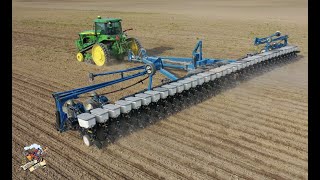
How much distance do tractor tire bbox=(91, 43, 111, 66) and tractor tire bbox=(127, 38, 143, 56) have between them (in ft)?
5.10

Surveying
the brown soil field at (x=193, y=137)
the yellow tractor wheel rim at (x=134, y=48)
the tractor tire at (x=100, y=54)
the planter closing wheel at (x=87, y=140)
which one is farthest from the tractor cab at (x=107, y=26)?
the planter closing wheel at (x=87, y=140)

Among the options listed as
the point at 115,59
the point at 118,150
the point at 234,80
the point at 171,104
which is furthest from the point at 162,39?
the point at 118,150

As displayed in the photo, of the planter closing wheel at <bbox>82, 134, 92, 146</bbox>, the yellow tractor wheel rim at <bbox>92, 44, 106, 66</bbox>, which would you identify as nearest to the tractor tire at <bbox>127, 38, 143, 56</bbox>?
the yellow tractor wheel rim at <bbox>92, 44, 106, 66</bbox>

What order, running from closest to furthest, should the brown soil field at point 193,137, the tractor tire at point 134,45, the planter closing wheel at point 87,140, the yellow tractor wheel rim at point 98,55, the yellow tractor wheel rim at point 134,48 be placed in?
the brown soil field at point 193,137 → the planter closing wheel at point 87,140 → the yellow tractor wheel rim at point 98,55 → the tractor tire at point 134,45 → the yellow tractor wheel rim at point 134,48

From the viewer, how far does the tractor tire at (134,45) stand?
16094mm

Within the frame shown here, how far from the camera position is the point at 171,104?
984 centimetres

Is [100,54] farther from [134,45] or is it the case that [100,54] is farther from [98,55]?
[134,45]

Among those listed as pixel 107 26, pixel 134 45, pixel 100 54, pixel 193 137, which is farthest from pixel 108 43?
pixel 193 137

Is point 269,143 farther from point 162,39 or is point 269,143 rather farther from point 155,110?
point 162,39

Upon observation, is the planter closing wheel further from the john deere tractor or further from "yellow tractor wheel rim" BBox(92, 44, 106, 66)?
"yellow tractor wheel rim" BBox(92, 44, 106, 66)

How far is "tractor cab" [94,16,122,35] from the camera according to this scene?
15.2m

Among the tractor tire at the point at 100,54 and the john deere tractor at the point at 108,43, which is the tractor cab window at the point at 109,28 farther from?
the tractor tire at the point at 100,54

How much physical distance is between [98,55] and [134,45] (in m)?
2.04

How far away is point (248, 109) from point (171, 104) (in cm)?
262
